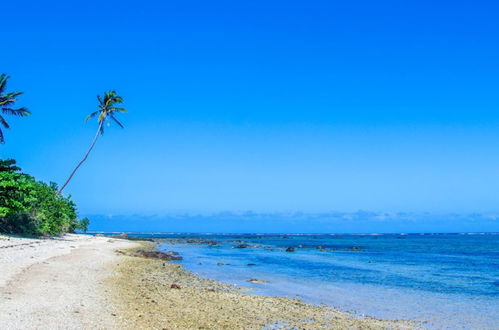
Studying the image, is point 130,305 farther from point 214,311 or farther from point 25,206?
point 25,206

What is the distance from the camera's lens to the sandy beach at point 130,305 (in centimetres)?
1257

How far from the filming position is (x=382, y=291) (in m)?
26.0

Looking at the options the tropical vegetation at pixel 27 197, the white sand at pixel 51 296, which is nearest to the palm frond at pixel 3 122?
the tropical vegetation at pixel 27 197

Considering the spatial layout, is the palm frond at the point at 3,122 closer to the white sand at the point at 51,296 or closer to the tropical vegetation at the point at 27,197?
the tropical vegetation at the point at 27,197

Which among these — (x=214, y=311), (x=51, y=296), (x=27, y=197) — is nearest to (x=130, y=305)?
(x=51, y=296)

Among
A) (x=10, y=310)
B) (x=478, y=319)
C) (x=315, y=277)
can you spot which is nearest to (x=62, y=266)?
(x=10, y=310)

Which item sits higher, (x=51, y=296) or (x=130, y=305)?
(x=51, y=296)

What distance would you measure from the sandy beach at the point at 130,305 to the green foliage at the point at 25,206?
15776 mm

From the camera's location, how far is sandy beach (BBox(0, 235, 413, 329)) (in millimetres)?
12570

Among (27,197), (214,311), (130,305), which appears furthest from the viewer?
(27,197)

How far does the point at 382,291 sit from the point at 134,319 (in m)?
17.1

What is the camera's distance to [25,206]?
40.5 meters

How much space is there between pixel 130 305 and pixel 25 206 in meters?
29.8

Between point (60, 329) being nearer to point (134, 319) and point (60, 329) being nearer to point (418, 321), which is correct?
point (134, 319)
